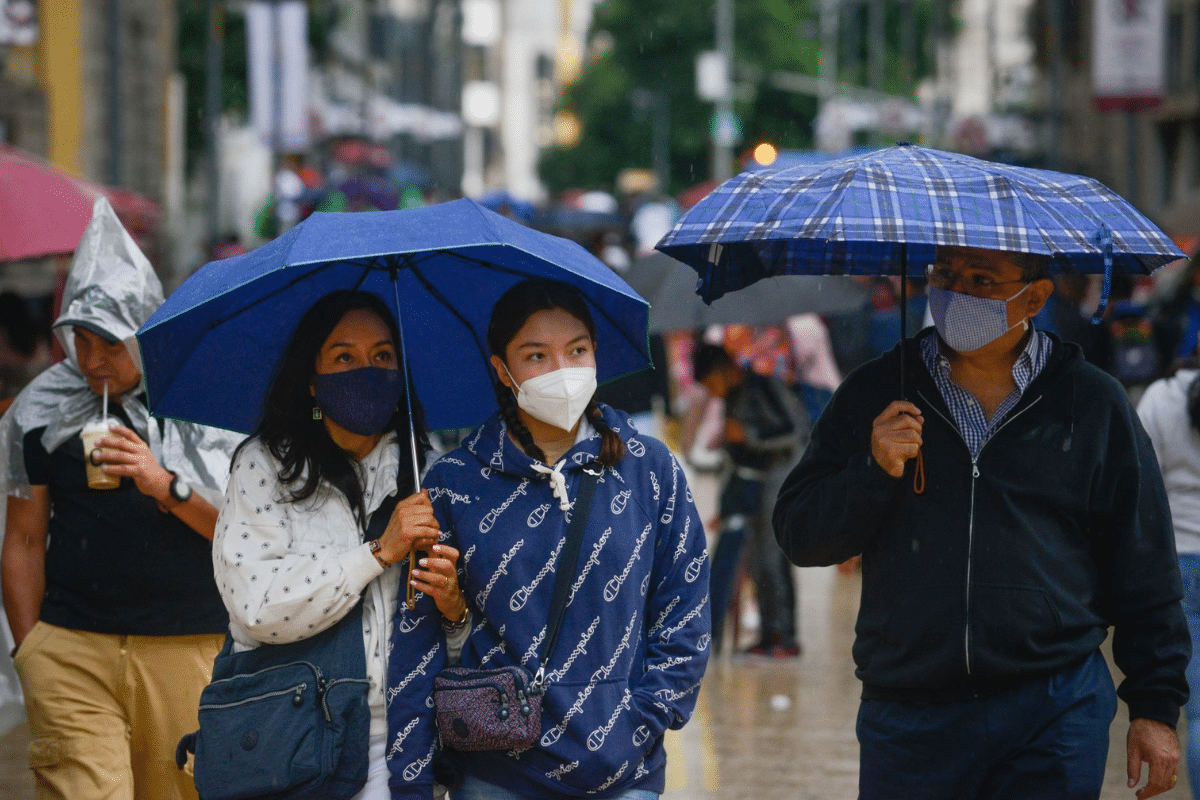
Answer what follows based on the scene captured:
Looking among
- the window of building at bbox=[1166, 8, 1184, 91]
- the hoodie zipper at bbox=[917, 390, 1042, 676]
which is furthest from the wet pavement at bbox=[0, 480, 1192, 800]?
the window of building at bbox=[1166, 8, 1184, 91]

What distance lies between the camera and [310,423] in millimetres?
3811

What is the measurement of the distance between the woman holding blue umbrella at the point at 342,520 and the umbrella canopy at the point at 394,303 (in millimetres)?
203

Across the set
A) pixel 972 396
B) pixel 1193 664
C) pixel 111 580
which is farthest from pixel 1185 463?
pixel 111 580

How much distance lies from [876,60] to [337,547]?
5929cm

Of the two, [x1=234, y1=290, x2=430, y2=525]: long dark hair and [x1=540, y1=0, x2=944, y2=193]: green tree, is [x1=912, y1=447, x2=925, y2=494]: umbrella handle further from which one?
[x1=540, y1=0, x2=944, y2=193]: green tree

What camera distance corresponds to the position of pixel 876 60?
60.8 meters

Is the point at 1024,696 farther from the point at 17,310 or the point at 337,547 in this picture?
the point at 17,310

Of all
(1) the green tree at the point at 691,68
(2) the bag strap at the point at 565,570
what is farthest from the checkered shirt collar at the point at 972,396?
(1) the green tree at the point at 691,68

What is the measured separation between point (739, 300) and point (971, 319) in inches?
206

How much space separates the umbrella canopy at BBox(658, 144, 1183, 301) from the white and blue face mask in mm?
192

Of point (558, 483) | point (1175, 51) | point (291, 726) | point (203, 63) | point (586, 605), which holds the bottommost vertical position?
point (291, 726)

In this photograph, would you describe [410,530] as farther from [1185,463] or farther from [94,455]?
[1185,463]

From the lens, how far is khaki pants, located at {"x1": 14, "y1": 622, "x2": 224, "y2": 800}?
4695 millimetres

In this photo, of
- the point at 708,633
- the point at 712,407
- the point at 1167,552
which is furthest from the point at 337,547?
the point at 712,407
